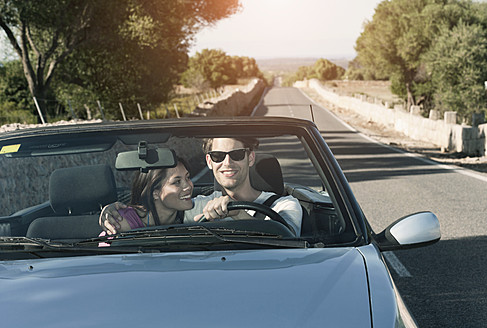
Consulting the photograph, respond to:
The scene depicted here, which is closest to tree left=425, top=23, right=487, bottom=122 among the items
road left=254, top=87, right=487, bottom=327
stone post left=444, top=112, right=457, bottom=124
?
stone post left=444, top=112, right=457, bottom=124

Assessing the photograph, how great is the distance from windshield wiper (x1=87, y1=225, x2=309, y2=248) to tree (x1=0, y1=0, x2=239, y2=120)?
22.4 m

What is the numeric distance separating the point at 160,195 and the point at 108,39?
2658 centimetres

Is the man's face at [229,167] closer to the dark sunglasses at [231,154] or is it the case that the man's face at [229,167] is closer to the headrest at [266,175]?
the dark sunglasses at [231,154]

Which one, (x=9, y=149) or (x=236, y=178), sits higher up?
(x=9, y=149)

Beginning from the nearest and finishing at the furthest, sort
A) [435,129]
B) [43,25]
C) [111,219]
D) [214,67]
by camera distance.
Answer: [111,219]
[435,129]
[43,25]
[214,67]

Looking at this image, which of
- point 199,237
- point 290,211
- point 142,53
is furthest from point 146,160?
point 142,53

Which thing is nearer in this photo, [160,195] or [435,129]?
[160,195]

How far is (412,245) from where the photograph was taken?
3.18m

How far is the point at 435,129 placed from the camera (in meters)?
24.0

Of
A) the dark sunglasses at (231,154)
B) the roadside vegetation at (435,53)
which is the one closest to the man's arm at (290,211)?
the dark sunglasses at (231,154)

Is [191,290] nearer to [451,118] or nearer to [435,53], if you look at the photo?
[451,118]

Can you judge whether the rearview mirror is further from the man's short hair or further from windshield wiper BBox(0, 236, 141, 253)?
windshield wiper BBox(0, 236, 141, 253)

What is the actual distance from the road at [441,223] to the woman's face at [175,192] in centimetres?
95

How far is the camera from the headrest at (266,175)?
403 cm
